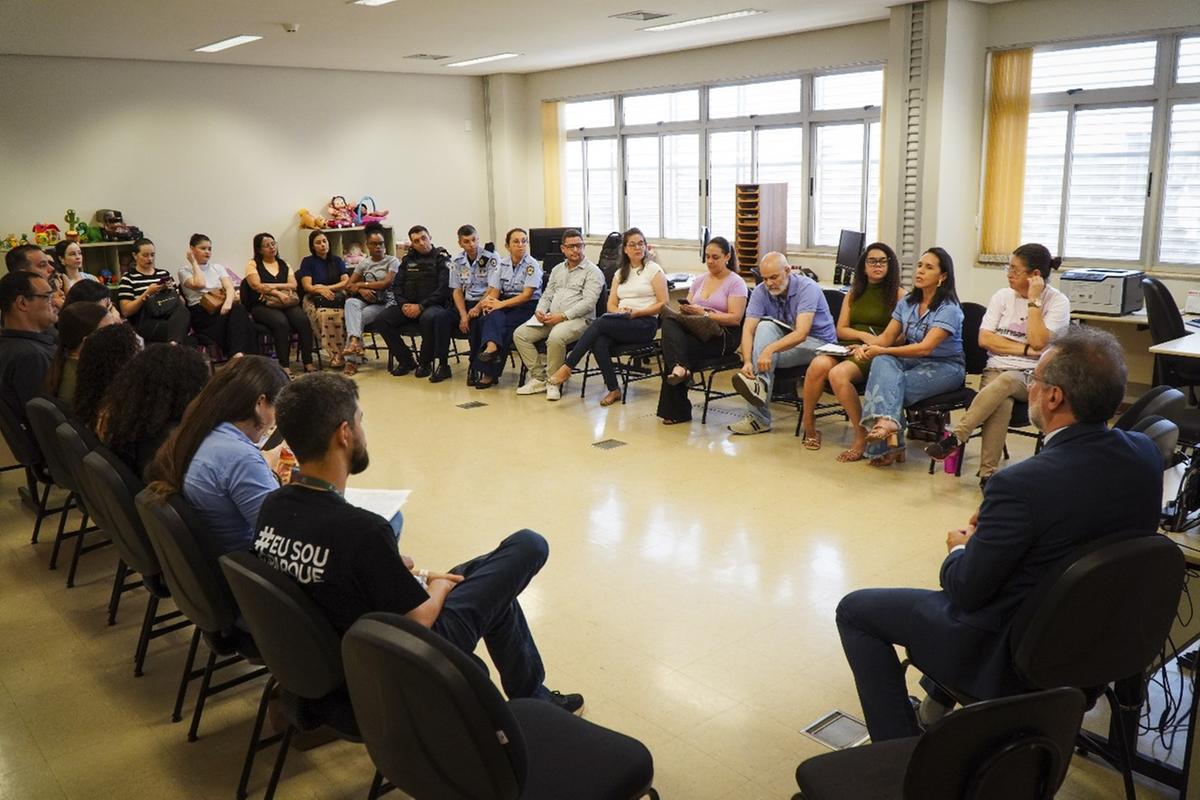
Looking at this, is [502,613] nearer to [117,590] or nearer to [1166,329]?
[117,590]

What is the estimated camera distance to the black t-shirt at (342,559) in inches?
82.7

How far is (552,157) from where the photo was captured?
37.2ft

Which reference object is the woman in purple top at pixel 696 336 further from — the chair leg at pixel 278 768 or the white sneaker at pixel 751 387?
the chair leg at pixel 278 768

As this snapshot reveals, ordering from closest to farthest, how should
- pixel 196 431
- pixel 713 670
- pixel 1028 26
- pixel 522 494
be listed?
pixel 196 431 → pixel 713 670 → pixel 522 494 → pixel 1028 26

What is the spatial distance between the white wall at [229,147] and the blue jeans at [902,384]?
23.5 feet

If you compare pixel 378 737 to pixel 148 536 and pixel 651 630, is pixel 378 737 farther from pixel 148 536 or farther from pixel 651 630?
pixel 651 630

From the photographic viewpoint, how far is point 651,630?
11.5 ft

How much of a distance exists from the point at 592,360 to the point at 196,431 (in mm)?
5976

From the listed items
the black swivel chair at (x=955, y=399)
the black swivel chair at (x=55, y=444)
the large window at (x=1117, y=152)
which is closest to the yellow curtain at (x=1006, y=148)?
the large window at (x=1117, y=152)

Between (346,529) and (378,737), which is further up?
(346,529)

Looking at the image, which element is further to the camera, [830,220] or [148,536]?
[830,220]

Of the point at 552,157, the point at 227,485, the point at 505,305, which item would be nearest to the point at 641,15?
the point at 505,305

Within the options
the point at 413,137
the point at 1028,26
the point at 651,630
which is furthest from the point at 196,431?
the point at 413,137

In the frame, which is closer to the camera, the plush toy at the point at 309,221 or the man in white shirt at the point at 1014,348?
the man in white shirt at the point at 1014,348
